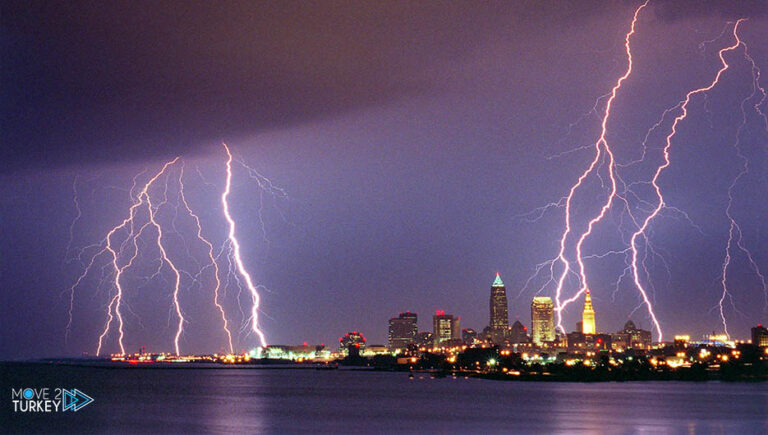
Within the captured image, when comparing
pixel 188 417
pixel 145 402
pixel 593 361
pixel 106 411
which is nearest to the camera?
pixel 188 417

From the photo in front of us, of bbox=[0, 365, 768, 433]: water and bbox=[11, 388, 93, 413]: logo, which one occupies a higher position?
bbox=[11, 388, 93, 413]: logo

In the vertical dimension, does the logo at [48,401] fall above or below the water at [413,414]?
above

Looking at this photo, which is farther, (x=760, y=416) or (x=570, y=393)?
(x=570, y=393)

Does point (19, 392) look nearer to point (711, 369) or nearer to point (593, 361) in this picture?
point (711, 369)

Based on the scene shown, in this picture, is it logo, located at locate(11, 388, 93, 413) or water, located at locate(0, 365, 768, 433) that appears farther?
logo, located at locate(11, 388, 93, 413)

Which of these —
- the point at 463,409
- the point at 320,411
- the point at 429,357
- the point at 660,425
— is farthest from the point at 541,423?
the point at 429,357

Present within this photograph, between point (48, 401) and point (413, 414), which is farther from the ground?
point (48, 401)

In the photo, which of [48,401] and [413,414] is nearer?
[413,414]

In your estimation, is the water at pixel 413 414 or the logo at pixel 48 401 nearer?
the water at pixel 413 414
